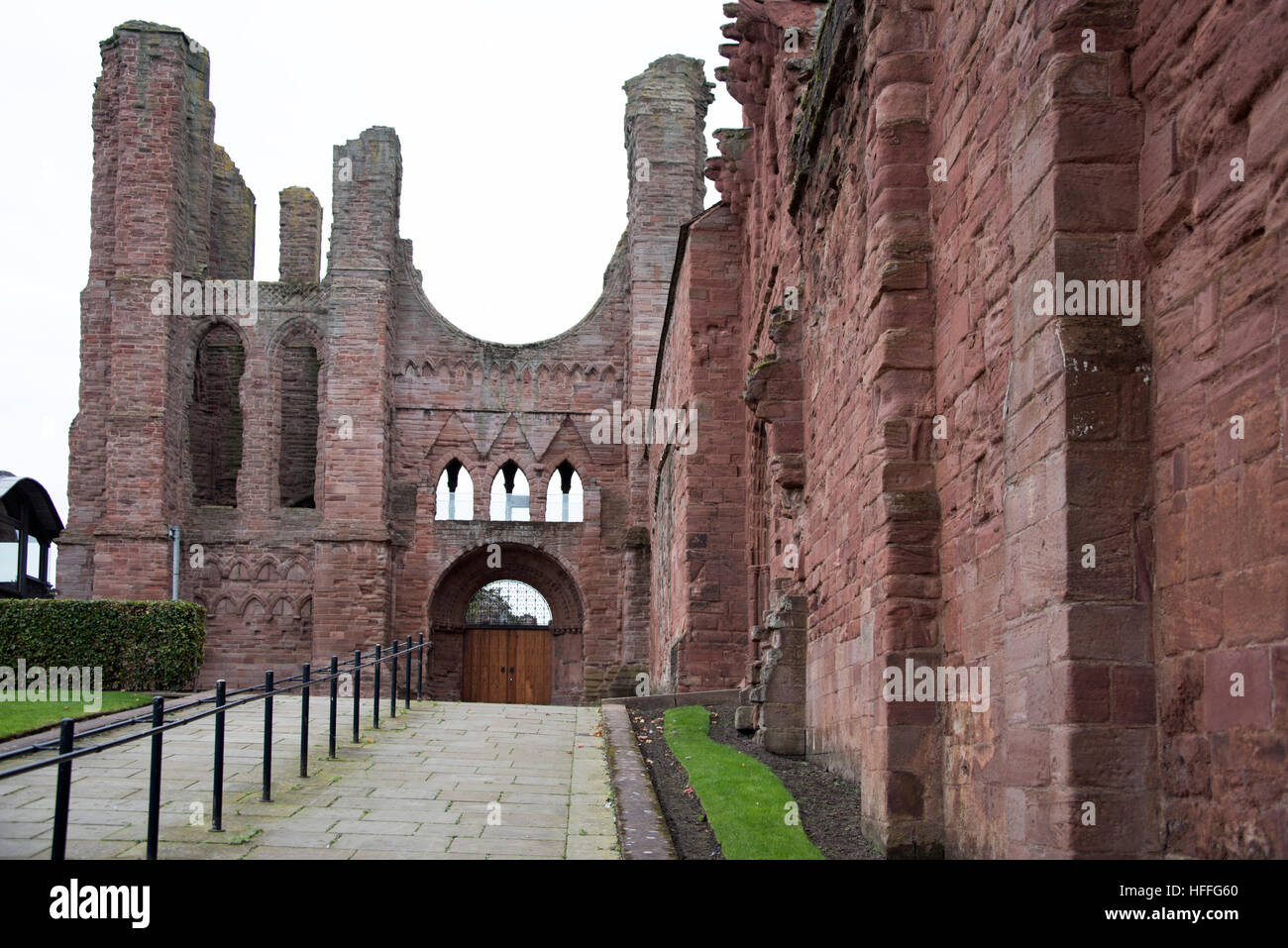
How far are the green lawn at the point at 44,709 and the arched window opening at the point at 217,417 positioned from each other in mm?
14791

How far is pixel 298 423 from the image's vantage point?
31062mm

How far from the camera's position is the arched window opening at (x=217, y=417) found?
3102 centimetres

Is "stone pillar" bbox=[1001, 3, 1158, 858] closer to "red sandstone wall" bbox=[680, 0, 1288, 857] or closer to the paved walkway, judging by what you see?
"red sandstone wall" bbox=[680, 0, 1288, 857]

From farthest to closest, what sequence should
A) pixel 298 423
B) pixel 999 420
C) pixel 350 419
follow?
pixel 298 423 → pixel 350 419 → pixel 999 420

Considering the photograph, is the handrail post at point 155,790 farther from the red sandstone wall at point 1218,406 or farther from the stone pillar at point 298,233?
the stone pillar at point 298,233

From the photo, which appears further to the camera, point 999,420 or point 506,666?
point 506,666

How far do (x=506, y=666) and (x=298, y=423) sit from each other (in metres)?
7.91

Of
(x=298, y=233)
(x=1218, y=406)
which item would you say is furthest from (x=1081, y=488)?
(x=298, y=233)

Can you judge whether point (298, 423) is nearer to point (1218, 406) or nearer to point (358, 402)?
point (358, 402)

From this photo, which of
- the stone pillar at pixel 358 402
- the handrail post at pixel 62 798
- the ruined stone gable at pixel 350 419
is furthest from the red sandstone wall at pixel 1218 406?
the stone pillar at pixel 358 402

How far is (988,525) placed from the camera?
5812mm

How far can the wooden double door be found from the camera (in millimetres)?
29438

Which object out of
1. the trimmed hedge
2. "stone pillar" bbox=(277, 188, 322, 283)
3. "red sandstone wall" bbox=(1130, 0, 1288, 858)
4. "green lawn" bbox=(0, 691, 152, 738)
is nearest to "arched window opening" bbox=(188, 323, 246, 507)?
"stone pillar" bbox=(277, 188, 322, 283)

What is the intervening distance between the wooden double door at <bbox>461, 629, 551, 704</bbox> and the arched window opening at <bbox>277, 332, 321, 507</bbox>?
222 inches
